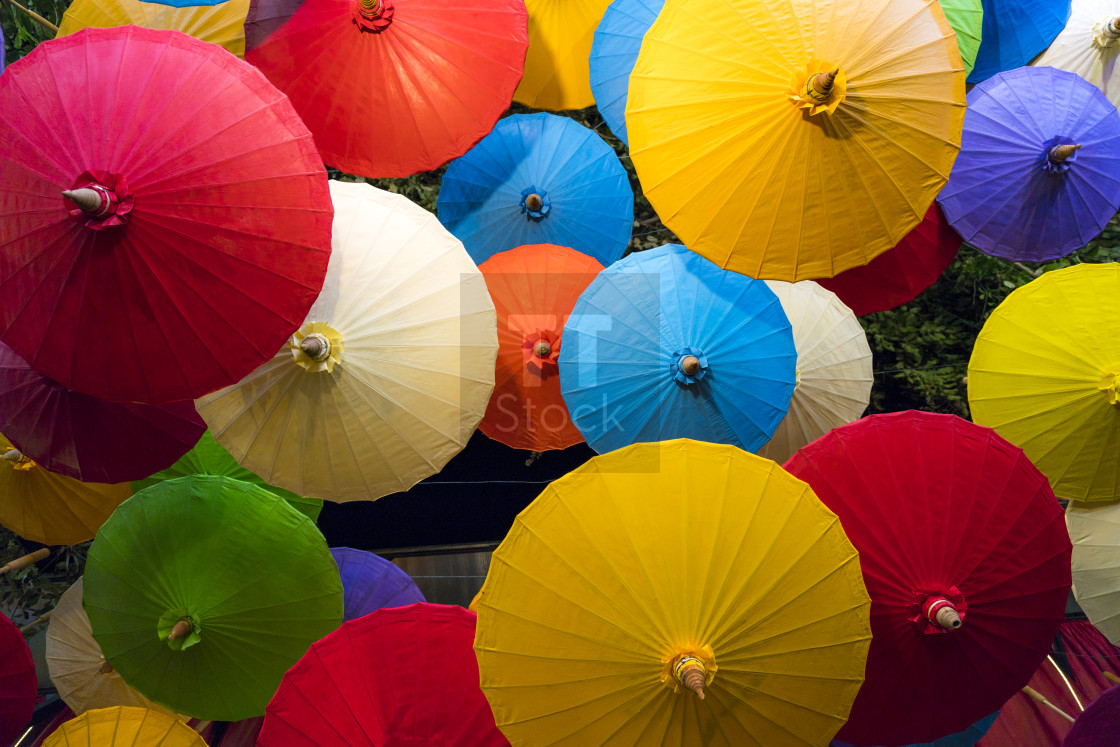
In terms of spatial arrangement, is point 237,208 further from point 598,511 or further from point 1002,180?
point 1002,180

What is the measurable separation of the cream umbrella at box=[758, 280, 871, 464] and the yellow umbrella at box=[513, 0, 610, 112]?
2067 millimetres

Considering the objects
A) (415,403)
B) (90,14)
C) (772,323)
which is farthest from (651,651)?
(90,14)

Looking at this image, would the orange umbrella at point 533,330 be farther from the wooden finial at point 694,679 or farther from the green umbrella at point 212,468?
the wooden finial at point 694,679

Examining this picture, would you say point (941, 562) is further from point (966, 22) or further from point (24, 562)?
point (24, 562)

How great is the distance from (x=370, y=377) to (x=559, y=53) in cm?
294

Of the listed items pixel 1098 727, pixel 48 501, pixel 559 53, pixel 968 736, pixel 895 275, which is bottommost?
pixel 1098 727

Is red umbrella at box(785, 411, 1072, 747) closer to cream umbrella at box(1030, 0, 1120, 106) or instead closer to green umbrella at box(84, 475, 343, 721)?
green umbrella at box(84, 475, 343, 721)

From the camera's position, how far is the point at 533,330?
4086 mm

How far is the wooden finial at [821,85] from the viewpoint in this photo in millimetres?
2795

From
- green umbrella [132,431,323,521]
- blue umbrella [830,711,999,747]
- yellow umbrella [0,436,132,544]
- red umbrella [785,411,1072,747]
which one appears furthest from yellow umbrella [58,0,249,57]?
blue umbrella [830,711,999,747]

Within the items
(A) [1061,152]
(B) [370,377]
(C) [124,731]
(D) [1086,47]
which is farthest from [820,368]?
(C) [124,731]

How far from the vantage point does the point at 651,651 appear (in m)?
2.55

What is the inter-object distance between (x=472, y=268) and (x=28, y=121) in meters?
1.90

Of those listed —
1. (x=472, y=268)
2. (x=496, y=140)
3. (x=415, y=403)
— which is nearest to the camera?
(x=415, y=403)
